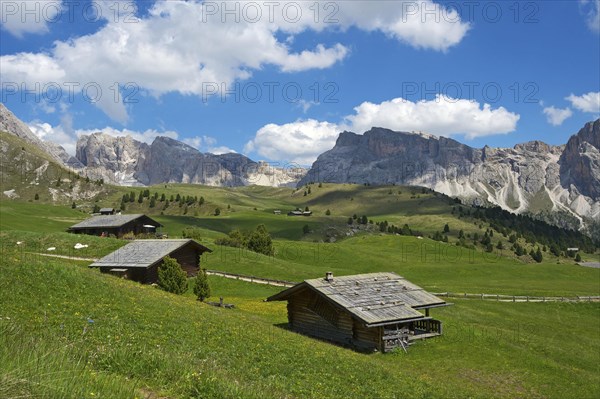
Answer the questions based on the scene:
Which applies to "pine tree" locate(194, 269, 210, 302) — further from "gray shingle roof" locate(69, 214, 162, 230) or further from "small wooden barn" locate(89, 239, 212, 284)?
"gray shingle roof" locate(69, 214, 162, 230)

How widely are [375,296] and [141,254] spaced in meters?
34.2

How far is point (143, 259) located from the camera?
5997 cm

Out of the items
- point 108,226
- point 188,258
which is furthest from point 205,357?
point 108,226

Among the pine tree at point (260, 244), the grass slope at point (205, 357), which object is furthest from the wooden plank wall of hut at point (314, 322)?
the pine tree at point (260, 244)

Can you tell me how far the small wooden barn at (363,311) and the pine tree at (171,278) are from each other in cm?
1149

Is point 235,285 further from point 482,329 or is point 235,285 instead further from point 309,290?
point 482,329

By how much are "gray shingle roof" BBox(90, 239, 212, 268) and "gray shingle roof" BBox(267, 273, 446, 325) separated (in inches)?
852

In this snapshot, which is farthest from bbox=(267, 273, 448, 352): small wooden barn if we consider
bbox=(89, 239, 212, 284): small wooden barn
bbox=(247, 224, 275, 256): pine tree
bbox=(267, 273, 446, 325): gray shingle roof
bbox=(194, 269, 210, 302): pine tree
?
bbox=(247, 224, 275, 256): pine tree

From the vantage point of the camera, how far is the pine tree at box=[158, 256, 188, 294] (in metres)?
50.2

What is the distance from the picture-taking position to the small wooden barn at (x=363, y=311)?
37.3 m

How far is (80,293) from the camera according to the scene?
89.1ft

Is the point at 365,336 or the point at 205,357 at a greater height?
the point at 205,357

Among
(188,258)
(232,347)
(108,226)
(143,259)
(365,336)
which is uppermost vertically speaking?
(108,226)

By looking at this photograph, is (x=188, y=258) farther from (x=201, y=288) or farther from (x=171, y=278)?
(x=201, y=288)
